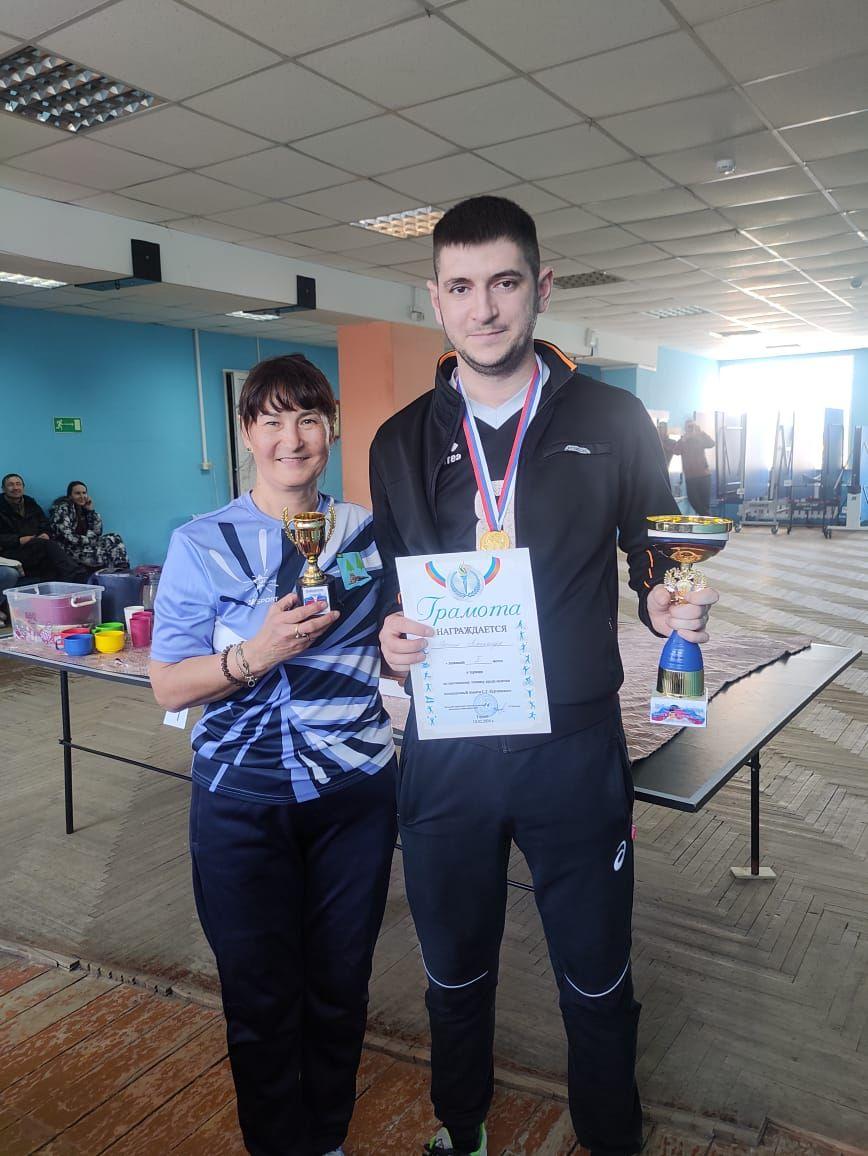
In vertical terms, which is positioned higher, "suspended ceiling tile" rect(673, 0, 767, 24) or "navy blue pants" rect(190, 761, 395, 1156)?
"suspended ceiling tile" rect(673, 0, 767, 24)

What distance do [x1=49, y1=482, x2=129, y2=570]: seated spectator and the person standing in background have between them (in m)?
8.91

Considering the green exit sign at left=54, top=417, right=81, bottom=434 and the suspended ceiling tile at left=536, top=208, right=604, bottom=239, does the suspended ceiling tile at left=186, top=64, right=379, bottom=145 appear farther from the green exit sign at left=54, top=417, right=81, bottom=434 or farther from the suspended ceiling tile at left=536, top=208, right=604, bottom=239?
the green exit sign at left=54, top=417, right=81, bottom=434

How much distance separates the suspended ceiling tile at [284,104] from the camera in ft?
14.5

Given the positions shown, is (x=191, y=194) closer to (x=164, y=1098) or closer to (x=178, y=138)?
(x=178, y=138)

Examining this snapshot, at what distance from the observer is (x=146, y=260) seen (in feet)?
23.3

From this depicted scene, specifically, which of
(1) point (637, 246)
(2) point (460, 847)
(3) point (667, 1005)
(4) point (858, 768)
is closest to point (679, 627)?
(2) point (460, 847)

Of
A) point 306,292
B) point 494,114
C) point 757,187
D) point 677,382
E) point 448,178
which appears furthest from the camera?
point 677,382

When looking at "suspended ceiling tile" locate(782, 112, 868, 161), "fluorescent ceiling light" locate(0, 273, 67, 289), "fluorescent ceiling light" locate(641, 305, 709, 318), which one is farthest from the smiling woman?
"fluorescent ceiling light" locate(641, 305, 709, 318)

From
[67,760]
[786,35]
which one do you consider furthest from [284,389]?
[786,35]

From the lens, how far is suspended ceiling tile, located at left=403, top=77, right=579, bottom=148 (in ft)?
15.2

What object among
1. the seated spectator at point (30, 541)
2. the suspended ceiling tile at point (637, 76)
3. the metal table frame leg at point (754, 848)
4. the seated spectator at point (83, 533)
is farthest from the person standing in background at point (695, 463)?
the metal table frame leg at point (754, 848)

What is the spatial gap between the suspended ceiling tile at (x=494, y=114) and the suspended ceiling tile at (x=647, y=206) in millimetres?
1762

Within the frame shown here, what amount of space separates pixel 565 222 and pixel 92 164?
3.81 metres

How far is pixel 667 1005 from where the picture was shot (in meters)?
2.34
